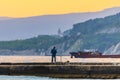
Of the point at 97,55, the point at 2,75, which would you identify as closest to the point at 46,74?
the point at 2,75

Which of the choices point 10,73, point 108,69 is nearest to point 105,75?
point 108,69

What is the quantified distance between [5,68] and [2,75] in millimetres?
944

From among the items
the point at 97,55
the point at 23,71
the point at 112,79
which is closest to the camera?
the point at 112,79

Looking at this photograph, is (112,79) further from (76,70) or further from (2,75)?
(2,75)

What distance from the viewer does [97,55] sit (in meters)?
191

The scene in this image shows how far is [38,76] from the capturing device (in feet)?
180

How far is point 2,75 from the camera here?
57125 millimetres

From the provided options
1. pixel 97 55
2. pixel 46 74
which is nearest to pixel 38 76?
pixel 46 74

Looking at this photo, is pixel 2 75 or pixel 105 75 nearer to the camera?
pixel 105 75

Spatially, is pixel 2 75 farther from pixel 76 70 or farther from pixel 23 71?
pixel 76 70

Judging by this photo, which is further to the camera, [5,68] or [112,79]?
[5,68]

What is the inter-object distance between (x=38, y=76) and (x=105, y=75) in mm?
5637

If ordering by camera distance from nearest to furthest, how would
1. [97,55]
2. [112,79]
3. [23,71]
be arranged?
[112,79] → [23,71] → [97,55]

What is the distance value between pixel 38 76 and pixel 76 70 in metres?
3.26
